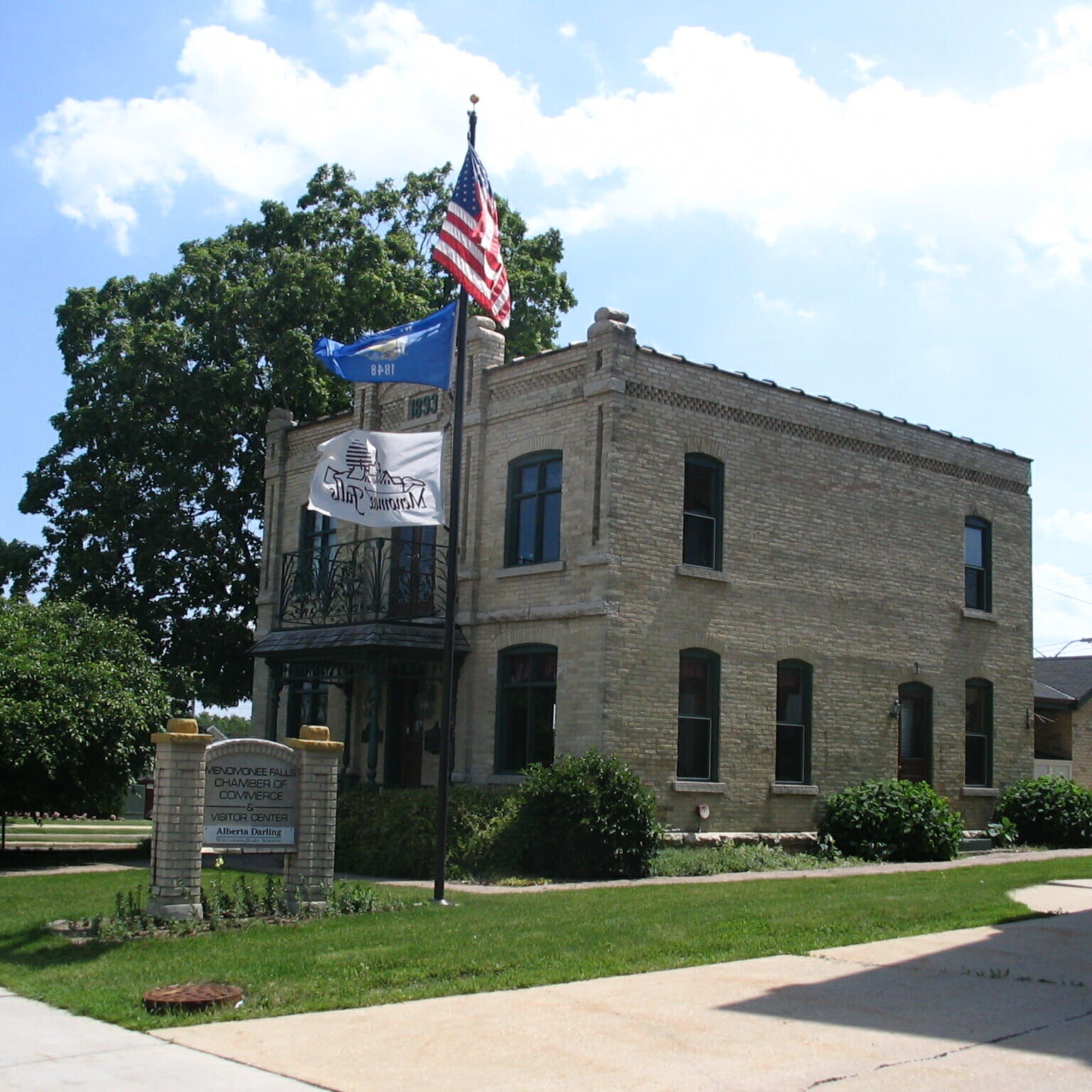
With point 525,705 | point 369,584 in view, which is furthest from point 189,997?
point 369,584

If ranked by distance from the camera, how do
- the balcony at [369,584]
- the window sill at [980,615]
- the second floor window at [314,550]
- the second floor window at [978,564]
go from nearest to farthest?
1. the balcony at [369,584]
2. the second floor window at [314,550]
3. the window sill at [980,615]
4. the second floor window at [978,564]

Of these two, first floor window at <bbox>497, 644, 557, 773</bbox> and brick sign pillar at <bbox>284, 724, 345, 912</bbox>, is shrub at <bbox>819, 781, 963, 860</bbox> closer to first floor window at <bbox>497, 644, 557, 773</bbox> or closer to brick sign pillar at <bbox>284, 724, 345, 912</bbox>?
first floor window at <bbox>497, 644, 557, 773</bbox>

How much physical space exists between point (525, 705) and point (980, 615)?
28.9 ft

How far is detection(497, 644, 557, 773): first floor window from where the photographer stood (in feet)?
65.9

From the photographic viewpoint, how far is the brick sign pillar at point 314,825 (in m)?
13.1

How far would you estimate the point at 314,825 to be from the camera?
13172 millimetres

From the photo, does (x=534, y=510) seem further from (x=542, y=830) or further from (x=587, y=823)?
(x=587, y=823)

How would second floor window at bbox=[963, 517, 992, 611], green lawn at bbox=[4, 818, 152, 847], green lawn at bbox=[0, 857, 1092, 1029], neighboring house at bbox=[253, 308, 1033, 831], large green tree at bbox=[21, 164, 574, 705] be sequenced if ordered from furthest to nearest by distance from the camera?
1. large green tree at bbox=[21, 164, 574, 705]
2. green lawn at bbox=[4, 818, 152, 847]
3. second floor window at bbox=[963, 517, 992, 611]
4. neighboring house at bbox=[253, 308, 1033, 831]
5. green lawn at bbox=[0, 857, 1092, 1029]

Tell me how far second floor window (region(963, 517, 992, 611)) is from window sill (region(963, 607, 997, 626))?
0.41 feet

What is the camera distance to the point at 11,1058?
24.6 ft

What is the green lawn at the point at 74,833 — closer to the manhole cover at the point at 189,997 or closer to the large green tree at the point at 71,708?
the large green tree at the point at 71,708

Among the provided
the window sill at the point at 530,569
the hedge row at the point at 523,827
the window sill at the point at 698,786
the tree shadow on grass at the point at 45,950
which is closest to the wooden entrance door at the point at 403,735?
the window sill at the point at 530,569

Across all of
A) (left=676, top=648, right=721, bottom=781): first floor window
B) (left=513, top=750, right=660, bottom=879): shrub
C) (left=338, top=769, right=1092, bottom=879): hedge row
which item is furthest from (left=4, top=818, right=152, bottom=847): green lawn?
(left=676, top=648, right=721, bottom=781): first floor window

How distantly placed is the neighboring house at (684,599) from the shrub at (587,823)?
151cm
